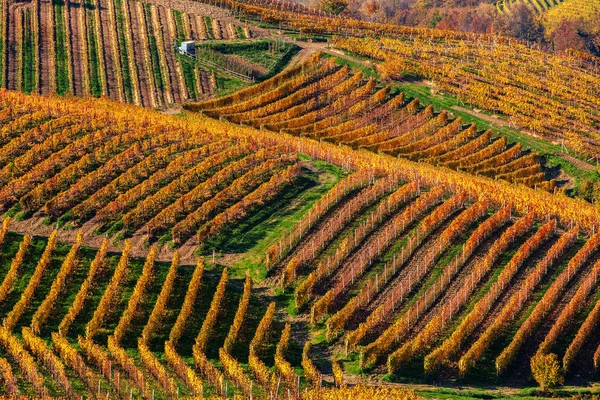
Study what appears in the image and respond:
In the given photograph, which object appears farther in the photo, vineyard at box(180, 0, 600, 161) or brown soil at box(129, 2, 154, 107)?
vineyard at box(180, 0, 600, 161)

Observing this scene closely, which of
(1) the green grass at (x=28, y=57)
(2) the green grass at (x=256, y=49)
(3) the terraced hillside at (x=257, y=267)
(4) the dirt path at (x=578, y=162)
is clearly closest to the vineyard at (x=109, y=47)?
(1) the green grass at (x=28, y=57)

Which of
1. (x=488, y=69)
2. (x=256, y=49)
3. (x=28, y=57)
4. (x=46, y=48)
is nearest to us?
(x=28, y=57)

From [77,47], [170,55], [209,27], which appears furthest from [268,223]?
[209,27]

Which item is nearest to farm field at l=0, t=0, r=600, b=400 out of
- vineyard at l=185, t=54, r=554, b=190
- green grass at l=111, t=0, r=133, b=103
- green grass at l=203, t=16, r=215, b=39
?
vineyard at l=185, t=54, r=554, b=190

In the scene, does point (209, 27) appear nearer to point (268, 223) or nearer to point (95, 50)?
point (95, 50)

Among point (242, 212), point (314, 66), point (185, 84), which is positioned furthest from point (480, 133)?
point (242, 212)

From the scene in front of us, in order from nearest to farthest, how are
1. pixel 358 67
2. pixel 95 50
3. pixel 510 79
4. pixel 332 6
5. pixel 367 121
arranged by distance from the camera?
pixel 367 121 < pixel 95 50 < pixel 358 67 < pixel 510 79 < pixel 332 6

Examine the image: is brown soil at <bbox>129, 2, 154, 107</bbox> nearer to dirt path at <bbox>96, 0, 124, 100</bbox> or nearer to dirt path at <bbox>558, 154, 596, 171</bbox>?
dirt path at <bbox>96, 0, 124, 100</bbox>

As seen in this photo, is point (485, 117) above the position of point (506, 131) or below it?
above
